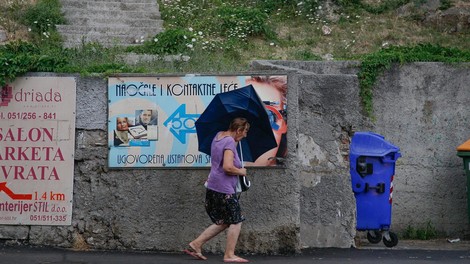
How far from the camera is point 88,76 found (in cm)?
904

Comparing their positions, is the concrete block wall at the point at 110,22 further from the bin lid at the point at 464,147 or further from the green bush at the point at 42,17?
the bin lid at the point at 464,147

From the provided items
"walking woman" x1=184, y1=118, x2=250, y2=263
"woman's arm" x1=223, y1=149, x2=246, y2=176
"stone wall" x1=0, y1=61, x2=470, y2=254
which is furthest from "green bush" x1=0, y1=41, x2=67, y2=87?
"woman's arm" x1=223, y1=149, x2=246, y2=176

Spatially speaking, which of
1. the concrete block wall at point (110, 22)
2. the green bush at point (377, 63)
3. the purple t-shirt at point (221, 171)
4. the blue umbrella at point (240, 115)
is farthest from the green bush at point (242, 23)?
the purple t-shirt at point (221, 171)

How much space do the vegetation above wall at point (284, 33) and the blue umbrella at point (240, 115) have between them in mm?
2725

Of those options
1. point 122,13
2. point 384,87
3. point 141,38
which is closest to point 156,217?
point 384,87

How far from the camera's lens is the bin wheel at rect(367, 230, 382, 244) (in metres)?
10.2

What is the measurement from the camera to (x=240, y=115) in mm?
8305

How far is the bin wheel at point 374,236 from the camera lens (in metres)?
10.2

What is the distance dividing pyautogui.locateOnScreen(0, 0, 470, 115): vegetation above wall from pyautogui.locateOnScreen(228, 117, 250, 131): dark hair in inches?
118

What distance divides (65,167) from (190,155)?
1.33m

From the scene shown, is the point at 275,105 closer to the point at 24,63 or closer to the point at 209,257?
the point at 209,257

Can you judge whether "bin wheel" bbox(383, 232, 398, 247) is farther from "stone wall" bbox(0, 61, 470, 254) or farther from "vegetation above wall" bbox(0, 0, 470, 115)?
"vegetation above wall" bbox(0, 0, 470, 115)

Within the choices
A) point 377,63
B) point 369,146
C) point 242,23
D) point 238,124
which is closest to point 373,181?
point 369,146

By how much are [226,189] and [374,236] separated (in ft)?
9.23
